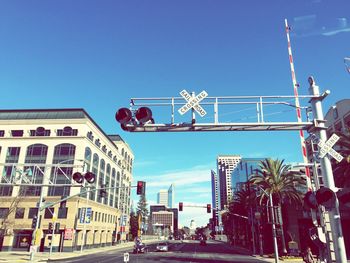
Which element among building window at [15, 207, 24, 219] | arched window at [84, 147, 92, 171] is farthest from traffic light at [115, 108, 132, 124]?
building window at [15, 207, 24, 219]

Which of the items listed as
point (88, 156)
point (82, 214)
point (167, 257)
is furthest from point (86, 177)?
point (88, 156)

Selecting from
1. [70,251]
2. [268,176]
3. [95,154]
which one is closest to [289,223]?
[268,176]

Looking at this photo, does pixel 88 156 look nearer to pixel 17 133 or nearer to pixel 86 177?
pixel 17 133

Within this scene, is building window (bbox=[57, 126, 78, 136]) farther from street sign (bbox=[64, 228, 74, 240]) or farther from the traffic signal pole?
the traffic signal pole

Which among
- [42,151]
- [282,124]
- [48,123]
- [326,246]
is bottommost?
[326,246]

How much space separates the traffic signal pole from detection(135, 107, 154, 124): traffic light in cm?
491

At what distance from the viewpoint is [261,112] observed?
1003cm

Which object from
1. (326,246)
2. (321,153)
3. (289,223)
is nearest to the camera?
(326,246)

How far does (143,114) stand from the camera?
29.9 ft

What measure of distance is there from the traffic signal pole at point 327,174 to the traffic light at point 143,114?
4.91 m

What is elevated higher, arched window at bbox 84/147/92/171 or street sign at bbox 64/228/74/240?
arched window at bbox 84/147/92/171

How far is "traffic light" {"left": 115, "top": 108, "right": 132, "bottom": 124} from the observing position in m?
8.90

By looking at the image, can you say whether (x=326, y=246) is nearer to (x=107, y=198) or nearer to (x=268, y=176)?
(x=268, y=176)

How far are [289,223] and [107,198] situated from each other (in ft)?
153
